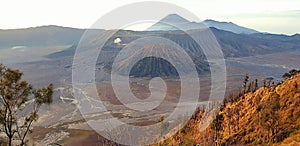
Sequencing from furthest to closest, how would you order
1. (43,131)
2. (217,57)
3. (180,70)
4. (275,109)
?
1. (217,57)
2. (180,70)
3. (43,131)
4. (275,109)

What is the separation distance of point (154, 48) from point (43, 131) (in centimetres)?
→ 9037

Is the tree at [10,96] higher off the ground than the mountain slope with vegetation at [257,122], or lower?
higher

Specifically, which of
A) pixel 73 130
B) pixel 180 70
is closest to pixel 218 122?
pixel 73 130

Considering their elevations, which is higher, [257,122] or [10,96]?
[10,96]

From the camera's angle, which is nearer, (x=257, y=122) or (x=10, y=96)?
(x=10, y=96)

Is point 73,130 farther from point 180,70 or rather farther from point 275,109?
point 180,70

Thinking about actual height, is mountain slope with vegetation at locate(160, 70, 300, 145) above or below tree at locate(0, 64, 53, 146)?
below

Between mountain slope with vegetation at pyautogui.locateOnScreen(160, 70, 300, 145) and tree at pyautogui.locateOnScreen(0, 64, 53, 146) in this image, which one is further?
mountain slope with vegetation at pyautogui.locateOnScreen(160, 70, 300, 145)

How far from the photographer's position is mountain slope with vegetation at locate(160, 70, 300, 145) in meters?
26.9

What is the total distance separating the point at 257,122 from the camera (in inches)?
1235

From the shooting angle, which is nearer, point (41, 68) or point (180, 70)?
point (180, 70)

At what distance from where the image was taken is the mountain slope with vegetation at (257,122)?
26.9m

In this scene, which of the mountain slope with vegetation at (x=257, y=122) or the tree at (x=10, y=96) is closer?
the tree at (x=10, y=96)

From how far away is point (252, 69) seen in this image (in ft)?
452
